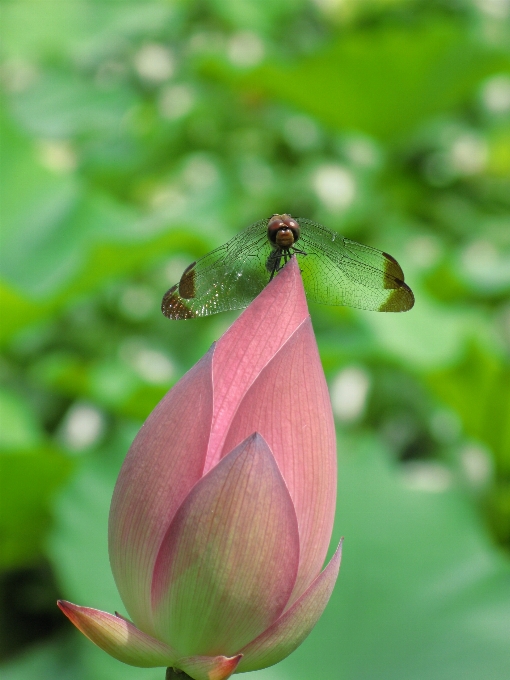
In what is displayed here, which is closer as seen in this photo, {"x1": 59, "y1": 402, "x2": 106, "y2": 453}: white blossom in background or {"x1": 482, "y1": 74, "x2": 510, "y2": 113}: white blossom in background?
{"x1": 59, "y1": 402, "x2": 106, "y2": 453}: white blossom in background

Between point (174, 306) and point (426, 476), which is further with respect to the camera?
point (426, 476)

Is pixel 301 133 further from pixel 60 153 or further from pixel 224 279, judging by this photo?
pixel 224 279

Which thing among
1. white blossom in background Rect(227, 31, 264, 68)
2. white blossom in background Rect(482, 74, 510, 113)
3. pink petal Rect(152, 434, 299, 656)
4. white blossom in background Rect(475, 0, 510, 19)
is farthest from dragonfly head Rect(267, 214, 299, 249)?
white blossom in background Rect(475, 0, 510, 19)

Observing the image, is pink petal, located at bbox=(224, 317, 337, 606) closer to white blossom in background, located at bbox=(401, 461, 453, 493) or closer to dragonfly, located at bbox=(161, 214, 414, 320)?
dragonfly, located at bbox=(161, 214, 414, 320)

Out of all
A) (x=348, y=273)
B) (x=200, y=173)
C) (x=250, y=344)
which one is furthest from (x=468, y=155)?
(x=250, y=344)

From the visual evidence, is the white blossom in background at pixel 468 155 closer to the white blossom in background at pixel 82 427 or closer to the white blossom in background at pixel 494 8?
the white blossom in background at pixel 494 8

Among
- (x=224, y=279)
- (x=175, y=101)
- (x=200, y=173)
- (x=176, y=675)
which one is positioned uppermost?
(x=175, y=101)
